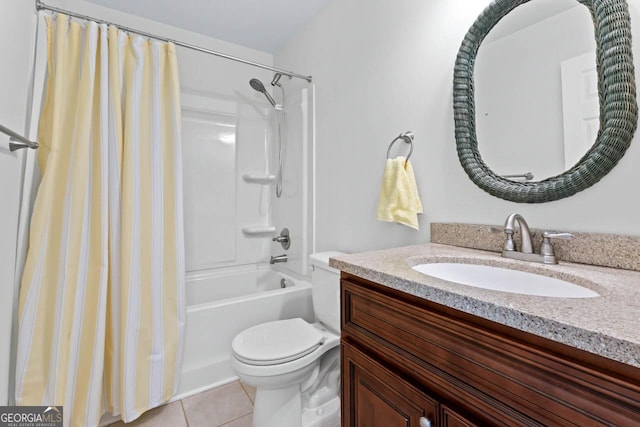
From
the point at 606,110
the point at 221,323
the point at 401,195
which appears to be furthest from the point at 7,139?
the point at 606,110

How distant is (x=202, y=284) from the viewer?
215cm

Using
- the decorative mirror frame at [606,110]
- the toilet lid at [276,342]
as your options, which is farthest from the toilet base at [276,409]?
the decorative mirror frame at [606,110]

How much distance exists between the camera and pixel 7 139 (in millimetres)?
1053

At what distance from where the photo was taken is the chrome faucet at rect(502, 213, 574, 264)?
828 mm

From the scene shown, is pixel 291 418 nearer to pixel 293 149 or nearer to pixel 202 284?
pixel 202 284

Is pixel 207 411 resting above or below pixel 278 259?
below

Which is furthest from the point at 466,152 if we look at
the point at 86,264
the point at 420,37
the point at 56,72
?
the point at 56,72

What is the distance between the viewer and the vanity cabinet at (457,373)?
1.32 ft

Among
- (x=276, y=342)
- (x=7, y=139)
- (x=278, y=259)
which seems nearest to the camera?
(x=7, y=139)

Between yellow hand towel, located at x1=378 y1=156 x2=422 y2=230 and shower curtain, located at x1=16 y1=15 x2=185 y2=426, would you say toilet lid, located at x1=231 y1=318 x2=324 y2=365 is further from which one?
yellow hand towel, located at x1=378 y1=156 x2=422 y2=230

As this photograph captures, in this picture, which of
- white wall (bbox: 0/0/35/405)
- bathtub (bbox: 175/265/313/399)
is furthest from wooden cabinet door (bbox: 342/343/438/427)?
white wall (bbox: 0/0/35/405)

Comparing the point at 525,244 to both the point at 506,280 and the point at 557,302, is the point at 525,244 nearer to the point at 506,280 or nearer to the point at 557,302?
the point at 506,280

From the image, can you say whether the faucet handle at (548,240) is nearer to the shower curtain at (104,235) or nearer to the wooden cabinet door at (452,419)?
the wooden cabinet door at (452,419)

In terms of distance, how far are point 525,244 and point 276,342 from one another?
3.56 feet
